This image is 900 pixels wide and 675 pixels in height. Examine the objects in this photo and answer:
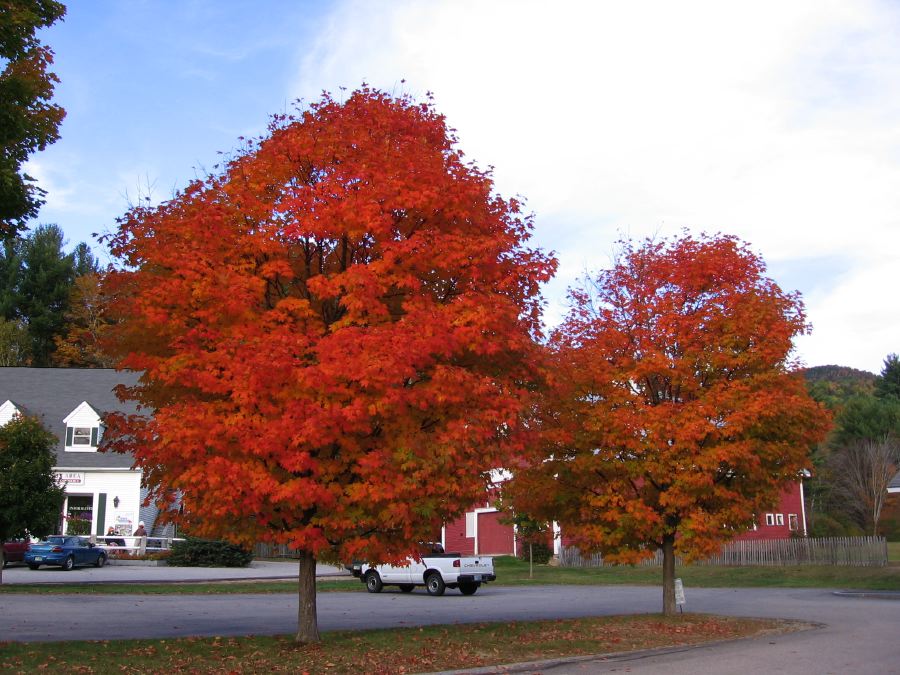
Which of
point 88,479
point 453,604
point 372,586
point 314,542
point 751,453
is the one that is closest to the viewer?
point 314,542

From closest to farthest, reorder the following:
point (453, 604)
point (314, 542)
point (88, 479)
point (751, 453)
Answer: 1. point (314, 542)
2. point (751, 453)
3. point (453, 604)
4. point (88, 479)

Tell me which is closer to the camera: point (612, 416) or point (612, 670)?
point (612, 670)

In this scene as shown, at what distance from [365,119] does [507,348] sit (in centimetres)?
418

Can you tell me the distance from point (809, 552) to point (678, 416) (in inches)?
1112

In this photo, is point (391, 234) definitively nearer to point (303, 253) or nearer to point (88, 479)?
point (303, 253)

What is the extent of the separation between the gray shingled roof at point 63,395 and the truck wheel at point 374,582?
19.7 m

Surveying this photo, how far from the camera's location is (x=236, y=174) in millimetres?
Result: 12703

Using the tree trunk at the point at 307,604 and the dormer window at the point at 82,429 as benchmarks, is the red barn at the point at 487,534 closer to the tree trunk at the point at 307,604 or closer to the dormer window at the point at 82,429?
the dormer window at the point at 82,429

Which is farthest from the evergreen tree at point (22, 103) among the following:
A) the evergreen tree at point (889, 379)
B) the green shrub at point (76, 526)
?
the evergreen tree at point (889, 379)

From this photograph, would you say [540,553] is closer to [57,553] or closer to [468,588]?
[468,588]

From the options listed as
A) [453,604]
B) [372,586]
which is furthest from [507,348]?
[372,586]

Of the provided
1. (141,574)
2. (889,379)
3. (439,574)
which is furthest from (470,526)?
(889,379)

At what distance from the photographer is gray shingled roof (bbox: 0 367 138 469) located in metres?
43.3

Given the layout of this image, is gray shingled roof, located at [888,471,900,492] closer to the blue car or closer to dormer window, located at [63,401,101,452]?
dormer window, located at [63,401,101,452]
